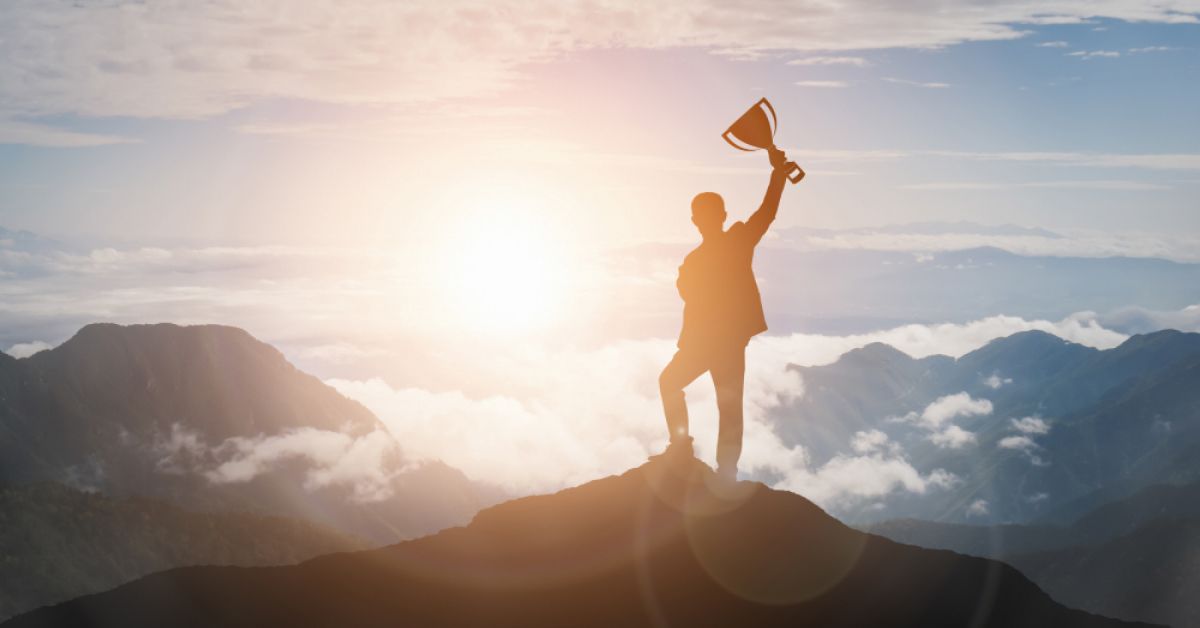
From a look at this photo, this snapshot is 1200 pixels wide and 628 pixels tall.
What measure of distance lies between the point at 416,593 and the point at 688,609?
175 inches

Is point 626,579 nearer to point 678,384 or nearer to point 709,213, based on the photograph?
point 678,384

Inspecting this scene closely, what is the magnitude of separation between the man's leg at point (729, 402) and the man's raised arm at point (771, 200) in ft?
7.20

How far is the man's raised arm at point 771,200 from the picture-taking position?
17.5 m

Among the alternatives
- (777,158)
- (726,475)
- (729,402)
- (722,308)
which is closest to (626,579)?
(726,475)

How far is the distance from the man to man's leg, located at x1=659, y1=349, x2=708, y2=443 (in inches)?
0.7

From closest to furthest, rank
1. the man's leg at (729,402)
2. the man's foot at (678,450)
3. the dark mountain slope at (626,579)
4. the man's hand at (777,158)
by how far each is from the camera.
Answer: the dark mountain slope at (626,579), the man's hand at (777,158), the man's leg at (729,402), the man's foot at (678,450)

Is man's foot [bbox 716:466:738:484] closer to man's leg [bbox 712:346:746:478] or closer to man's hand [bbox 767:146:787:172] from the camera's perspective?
man's leg [bbox 712:346:746:478]

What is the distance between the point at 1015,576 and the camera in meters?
18.5

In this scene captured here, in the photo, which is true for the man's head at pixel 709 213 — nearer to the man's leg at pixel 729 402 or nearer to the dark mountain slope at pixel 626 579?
the man's leg at pixel 729 402

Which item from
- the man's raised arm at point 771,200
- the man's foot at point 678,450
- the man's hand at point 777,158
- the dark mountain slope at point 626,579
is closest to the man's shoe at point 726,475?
the dark mountain slope at point 626,579

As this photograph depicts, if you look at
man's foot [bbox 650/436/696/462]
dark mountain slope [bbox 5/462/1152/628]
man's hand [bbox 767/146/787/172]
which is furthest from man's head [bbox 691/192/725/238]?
dark mountain slope [bbox 5/462/1152/628]

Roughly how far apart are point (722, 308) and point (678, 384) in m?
1.71

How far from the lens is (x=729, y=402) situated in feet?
59.9

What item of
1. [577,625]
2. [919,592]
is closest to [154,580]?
[577,625]
